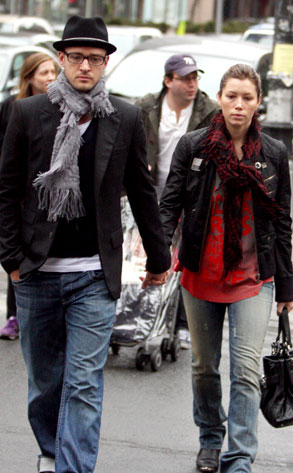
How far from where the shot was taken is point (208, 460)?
5.24 metres

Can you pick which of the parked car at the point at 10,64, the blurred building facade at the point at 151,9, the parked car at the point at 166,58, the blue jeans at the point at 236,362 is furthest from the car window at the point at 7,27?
the blue jeans at the point at 236,362

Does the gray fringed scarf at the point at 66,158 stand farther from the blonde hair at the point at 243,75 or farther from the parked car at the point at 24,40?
the parked car at the point at 24,40

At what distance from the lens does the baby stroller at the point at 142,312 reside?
7.01m

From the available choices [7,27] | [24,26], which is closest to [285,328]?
[24,26]

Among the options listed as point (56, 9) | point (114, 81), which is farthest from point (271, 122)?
point (56, 9)

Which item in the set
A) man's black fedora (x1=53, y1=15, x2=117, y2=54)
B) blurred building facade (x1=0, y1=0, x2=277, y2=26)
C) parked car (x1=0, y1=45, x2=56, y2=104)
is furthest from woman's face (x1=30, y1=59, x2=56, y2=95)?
blurred building facade (x1=0, y1=0, x2=277, y2=26)

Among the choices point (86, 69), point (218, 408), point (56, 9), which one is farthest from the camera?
point (56, 9)

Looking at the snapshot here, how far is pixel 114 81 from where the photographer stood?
13.9 m

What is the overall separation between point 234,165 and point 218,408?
120cm

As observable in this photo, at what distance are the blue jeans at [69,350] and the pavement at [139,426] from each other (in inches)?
33.8

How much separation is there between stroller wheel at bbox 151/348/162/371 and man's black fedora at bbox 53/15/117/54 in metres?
3.12

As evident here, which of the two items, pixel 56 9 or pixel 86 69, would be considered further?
pixel 56 9

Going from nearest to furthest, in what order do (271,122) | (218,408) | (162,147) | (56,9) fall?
(218,408), (162,147), (271,122), (56,9)

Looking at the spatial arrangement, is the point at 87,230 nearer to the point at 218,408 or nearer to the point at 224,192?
the point at 224,192
